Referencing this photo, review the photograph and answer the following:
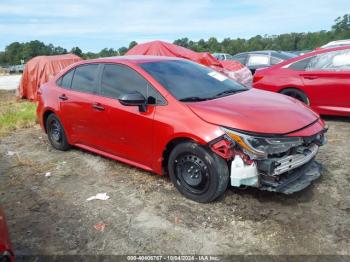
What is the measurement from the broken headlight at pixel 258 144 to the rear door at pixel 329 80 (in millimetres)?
3765

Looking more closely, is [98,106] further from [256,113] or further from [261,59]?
[261,59]

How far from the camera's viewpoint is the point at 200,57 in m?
11.0

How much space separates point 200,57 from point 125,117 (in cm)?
676

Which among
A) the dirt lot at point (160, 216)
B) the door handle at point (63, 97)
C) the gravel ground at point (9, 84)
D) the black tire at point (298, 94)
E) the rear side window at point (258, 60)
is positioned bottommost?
the gravel ground at point (9, 84)

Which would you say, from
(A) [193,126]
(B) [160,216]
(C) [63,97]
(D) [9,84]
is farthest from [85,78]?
(D) [9,84]

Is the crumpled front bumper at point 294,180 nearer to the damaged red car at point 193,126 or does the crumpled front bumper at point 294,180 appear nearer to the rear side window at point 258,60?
the damaged red car at point 193,126

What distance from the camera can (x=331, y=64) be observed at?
7.21 metres

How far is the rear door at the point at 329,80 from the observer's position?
273 inches

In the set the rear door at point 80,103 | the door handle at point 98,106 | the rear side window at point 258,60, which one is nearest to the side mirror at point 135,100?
the door handle at point 98,106

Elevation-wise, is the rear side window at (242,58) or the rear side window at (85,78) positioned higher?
the rear side window at (85,78)

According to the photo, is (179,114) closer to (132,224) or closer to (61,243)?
(132,224)

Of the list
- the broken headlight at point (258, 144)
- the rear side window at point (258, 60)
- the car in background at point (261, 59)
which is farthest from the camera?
the rear side window at point (258, 60)

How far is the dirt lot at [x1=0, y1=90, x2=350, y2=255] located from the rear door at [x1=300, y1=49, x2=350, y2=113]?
1911 millimetres

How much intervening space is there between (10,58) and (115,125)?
282 ft
